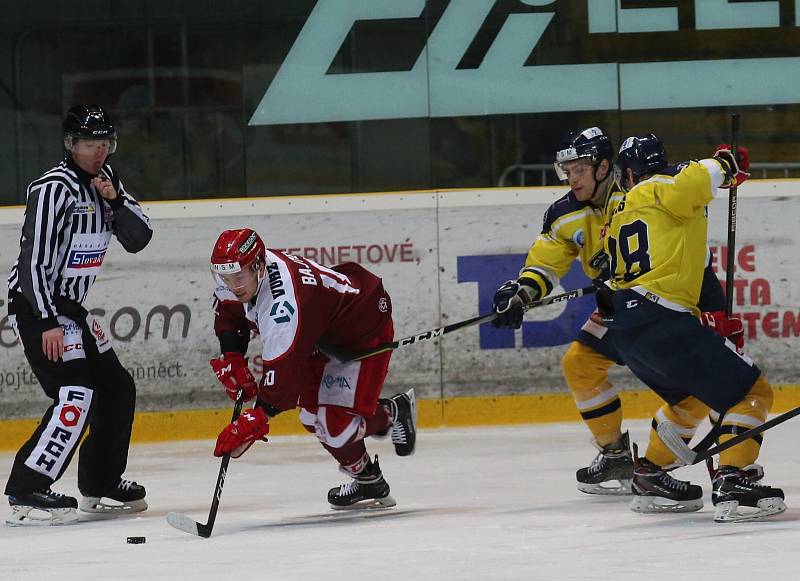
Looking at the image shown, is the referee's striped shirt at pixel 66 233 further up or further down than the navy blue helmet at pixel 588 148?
further down

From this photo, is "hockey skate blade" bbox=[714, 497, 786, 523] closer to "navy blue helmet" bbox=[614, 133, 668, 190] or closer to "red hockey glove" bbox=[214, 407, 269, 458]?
"navy blue helmet" bbox=[614, 133, 668, 190]

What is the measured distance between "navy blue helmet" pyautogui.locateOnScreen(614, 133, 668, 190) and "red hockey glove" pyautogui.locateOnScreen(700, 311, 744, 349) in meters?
0.42

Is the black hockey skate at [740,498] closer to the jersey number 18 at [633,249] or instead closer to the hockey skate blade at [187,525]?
the jersey number 18 at [633,249]

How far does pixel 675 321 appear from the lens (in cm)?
390

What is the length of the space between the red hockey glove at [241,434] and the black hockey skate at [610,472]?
1.15 m

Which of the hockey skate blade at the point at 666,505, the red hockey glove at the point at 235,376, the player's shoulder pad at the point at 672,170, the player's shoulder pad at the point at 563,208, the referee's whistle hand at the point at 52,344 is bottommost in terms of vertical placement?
the hockey skate blade at the point at 666,505

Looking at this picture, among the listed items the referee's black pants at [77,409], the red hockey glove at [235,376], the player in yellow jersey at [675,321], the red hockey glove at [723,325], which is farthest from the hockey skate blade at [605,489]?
the referee's black pants at [77,409]

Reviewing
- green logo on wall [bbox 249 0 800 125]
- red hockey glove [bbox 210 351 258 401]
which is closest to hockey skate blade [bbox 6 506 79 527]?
red hockey glove [bbox 210 351 258 401]

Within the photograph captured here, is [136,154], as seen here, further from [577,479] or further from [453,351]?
[577,479]

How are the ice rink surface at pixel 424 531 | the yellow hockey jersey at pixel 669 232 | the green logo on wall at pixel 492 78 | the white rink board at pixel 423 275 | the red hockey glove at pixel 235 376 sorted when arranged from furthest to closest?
the green logo on wall at pixel 492 78 → the white rink board at pixel 423 275 → the red hockey glove at pixel 235 376 → the yellow hockey jersey at pixel 669 232 → the ice rink surface at pixel 424 531

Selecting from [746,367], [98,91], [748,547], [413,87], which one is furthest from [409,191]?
[748,547]

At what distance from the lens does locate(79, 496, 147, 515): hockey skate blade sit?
448cm

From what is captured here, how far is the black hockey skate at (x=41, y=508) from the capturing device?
4234 mm

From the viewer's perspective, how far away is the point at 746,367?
383 centimetres
